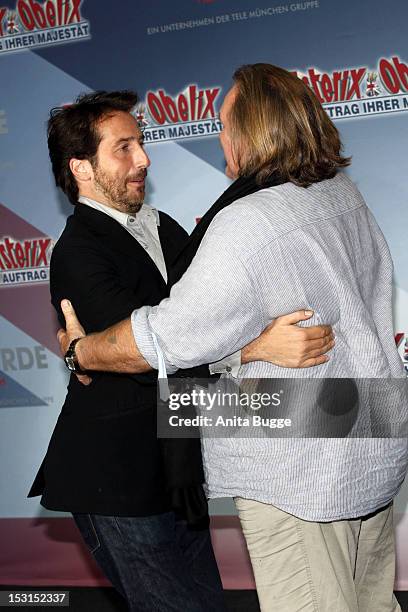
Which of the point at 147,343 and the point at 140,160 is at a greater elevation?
the point at 140,160

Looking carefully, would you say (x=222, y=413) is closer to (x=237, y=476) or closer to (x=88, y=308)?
(x=237, y=476)

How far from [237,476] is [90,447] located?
17.8 inches

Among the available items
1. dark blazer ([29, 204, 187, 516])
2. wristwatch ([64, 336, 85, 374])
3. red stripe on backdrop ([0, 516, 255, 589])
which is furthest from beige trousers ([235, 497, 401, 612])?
red stripe on backdrop ([0, 516, 255, 589])

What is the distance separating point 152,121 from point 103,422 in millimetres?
1966

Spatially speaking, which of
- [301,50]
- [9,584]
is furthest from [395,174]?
[9,584]

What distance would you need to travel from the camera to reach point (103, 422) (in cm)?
194

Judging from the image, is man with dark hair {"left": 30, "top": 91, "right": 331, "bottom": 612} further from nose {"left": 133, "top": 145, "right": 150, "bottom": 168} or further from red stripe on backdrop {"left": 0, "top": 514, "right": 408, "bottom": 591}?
red stripe on backdrop {"left": 0, "top": 514, "right": 408, "bottom": 591}

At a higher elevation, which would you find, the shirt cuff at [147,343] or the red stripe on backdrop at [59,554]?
the shirt cuff at [147,343]

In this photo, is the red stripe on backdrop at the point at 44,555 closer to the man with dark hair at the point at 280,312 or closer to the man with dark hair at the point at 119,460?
the man with dark hair at the point at 119,460

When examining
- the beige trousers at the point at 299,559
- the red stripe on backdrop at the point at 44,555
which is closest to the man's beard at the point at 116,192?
the beige trousers at the point at 299,559

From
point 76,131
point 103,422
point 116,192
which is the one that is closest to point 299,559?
point 103,422

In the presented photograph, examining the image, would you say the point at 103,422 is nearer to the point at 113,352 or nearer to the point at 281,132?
the point at 113,352

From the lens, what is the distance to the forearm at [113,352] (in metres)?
1.63

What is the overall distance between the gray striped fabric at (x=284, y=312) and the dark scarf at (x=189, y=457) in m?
0.08
